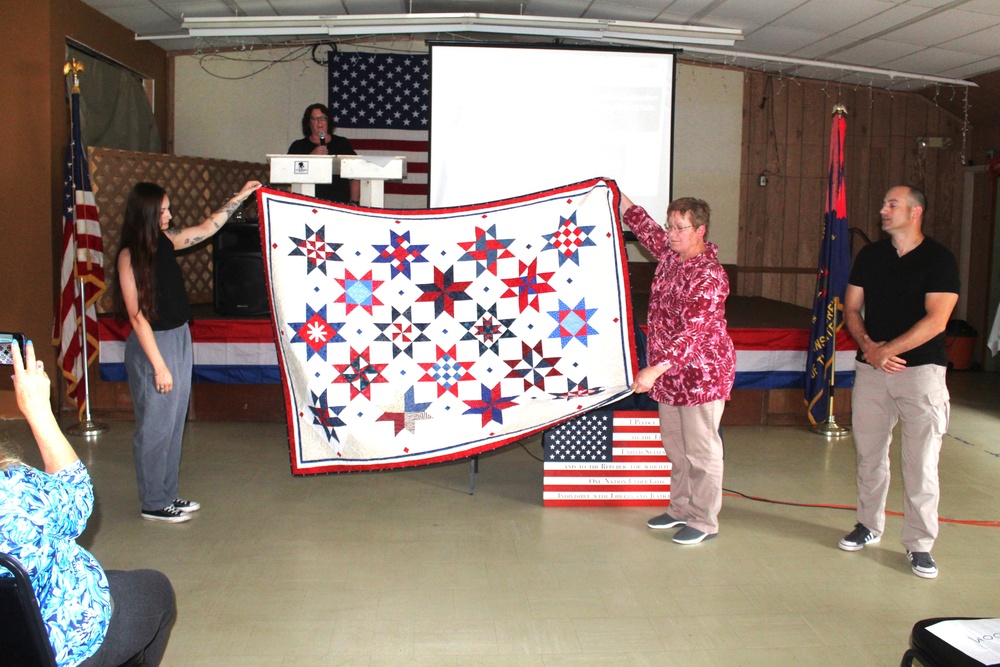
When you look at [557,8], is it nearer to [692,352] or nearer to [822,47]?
[822,47]

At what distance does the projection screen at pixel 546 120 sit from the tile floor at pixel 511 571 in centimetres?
218

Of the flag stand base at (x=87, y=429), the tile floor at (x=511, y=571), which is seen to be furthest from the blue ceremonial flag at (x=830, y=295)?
the flag stand base at (x=87, y=429)

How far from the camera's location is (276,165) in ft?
14.1

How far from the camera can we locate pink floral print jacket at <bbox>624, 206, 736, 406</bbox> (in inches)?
127

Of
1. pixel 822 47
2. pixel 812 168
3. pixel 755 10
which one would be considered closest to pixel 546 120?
pixel 755 10

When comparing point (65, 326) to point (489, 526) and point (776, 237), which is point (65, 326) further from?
point (776, 237)

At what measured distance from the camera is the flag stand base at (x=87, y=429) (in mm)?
5031

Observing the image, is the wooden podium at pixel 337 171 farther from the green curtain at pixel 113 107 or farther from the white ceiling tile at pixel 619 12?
the white ceiling tile at pixel 619 12

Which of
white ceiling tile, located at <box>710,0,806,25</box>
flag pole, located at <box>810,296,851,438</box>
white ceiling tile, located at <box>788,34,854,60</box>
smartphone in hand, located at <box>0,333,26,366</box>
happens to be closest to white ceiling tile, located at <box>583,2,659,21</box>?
white ceiling tile, located at <box>710,0,806,25</box>

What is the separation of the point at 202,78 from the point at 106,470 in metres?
4.47

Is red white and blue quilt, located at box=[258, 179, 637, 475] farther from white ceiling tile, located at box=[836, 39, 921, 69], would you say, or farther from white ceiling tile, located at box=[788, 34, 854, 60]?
white ceiling tile, located at box=[836, 39, 921, 69]

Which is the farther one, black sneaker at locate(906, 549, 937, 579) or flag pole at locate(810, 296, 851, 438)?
flag pole at locate(810, 296, 851, 438)

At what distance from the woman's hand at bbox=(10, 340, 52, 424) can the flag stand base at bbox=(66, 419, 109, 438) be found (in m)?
3.58

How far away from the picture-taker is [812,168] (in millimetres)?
8578
